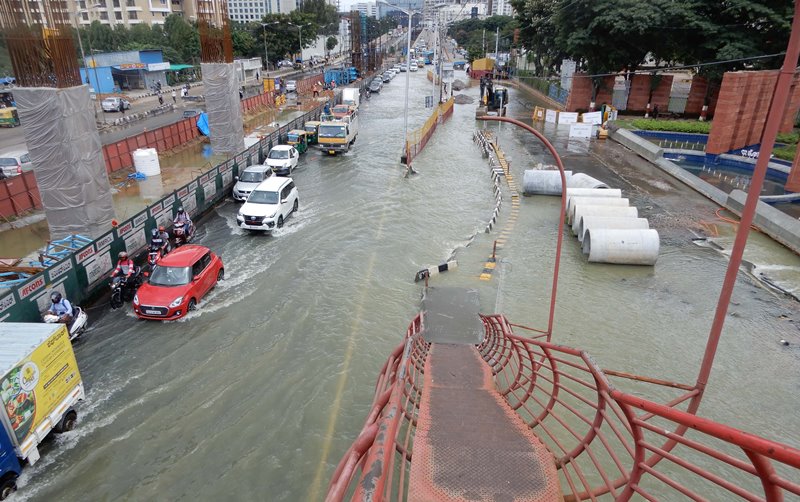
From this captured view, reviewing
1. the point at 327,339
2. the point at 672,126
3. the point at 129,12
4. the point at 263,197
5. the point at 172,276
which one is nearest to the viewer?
the point at 327,339

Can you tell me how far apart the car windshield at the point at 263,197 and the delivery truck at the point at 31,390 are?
1110 centimetres

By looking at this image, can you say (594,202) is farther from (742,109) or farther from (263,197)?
(742,109)

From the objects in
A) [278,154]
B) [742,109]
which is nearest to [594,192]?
[278,154]

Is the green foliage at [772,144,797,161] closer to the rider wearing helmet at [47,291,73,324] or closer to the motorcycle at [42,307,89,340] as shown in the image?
the motorcycle at [42,307,89,340]

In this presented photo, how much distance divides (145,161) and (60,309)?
48.0 ft

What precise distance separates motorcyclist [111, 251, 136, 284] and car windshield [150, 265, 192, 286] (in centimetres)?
93

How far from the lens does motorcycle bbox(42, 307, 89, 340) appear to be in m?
11.8

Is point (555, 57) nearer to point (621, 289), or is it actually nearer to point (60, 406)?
point (621, 289)

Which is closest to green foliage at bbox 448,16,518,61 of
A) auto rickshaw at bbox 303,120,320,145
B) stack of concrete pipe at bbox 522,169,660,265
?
auto rickshaw at bbox 303,120,320,145

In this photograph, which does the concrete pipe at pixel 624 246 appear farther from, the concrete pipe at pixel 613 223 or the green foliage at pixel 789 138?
the green foliage at pixel 789 138

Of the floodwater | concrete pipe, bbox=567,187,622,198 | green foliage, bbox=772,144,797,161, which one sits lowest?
the floodwater

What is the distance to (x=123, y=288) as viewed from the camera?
14.1 m

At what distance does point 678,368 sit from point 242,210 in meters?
15.5

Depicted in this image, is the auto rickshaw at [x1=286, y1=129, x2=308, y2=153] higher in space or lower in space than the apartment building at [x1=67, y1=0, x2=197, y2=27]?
lower
